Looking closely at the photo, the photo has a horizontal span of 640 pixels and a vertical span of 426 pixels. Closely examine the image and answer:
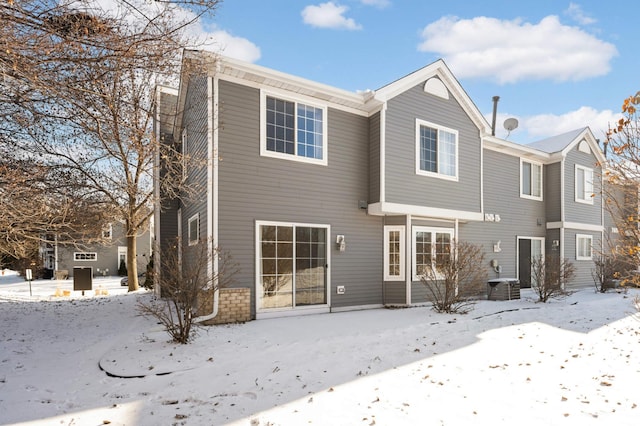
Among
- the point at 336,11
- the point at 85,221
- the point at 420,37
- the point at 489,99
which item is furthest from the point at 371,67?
the point at 85,221

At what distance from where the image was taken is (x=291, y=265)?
896 centimetres

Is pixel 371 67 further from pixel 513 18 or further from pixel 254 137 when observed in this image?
pixel 254 137

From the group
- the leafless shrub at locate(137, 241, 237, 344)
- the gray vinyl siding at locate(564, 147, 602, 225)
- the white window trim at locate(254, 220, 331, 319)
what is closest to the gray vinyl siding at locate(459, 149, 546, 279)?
the gray vinyl siding at locate(564, 147, 602, 225)

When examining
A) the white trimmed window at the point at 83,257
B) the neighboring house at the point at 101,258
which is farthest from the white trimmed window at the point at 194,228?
the white trimmed window at the point at 83,257

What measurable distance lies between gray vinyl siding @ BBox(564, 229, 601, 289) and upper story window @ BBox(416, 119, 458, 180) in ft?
22.2

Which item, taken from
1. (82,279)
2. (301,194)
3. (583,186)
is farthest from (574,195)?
(82,279)

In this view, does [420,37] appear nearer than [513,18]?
No

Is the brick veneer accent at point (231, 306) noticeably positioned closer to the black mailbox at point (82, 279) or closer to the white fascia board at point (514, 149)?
the white fascia board at point (514, 149)

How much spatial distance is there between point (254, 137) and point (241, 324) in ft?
13.1

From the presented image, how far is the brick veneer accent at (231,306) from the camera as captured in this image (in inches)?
309

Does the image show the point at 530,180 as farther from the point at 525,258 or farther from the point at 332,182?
the point at 332,182

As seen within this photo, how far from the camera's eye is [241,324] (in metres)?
7.94

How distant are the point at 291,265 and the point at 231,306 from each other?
165cm

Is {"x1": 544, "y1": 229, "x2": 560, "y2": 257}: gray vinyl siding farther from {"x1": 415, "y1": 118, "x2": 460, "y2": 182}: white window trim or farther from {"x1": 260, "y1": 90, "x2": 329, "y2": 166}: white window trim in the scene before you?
{"x1": 260, "y1": 90, "x2": 329, "y2": 166}: white window trim
